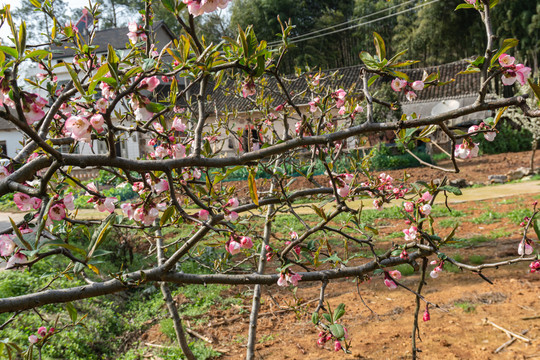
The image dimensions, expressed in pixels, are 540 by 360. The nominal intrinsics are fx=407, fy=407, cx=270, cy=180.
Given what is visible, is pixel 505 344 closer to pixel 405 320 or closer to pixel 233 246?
pixel 405 320

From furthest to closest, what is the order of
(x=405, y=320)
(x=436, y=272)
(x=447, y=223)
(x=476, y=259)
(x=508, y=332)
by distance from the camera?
(x=447, y=223), (x=476, y=259), (x=405, y=320), (x=508, y=332), (x=436, y=272)

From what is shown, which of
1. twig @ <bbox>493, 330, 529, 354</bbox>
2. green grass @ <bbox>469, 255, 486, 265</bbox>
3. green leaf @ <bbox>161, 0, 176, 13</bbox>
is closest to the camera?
green leaf @ <bbox>161, 0, 176, 13</bbox>

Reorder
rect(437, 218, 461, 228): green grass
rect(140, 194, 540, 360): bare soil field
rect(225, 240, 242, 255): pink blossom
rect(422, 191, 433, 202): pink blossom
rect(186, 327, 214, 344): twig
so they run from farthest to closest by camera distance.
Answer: rect(437, 218, 461, 228): green grass
rect(186, 327, 214, 344): twig
rect(140, 194, 540, 360): bare soil field
rect(422, 191, 433, 202): pink blossom
rect(225, 240, 242, 255): pink blossom

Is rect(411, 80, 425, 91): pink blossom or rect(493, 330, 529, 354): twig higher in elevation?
rect(411, 80, 425, 91): pink blossom

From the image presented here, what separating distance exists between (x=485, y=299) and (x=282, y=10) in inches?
965

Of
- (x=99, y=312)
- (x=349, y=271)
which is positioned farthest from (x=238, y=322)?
(x=349, y=271)

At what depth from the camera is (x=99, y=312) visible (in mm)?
4113

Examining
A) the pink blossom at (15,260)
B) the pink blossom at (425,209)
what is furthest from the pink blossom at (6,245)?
the pink blossom at (425,209)

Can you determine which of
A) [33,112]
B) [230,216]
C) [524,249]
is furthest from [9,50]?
[524,249]

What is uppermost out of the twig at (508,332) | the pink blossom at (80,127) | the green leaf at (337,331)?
the pink blossom at (80,127)

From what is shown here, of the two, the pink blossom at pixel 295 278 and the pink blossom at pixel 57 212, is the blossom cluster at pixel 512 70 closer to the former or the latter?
the pink blossom at pixel 295 278

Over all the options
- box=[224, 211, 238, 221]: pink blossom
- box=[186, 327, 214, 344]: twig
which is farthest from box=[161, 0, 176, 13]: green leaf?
box=[186, 327, 214, 344]: twig

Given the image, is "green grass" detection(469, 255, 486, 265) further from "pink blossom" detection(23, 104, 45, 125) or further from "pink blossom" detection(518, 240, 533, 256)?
"pink blossom" detection(23, 104, 45, 125)

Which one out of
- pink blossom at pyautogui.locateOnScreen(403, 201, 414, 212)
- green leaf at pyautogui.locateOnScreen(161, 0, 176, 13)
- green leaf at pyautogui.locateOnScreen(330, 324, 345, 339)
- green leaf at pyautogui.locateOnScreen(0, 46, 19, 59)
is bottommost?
green leaf at pyautogui.locateOnScreen(330, 324, 345, 339)
